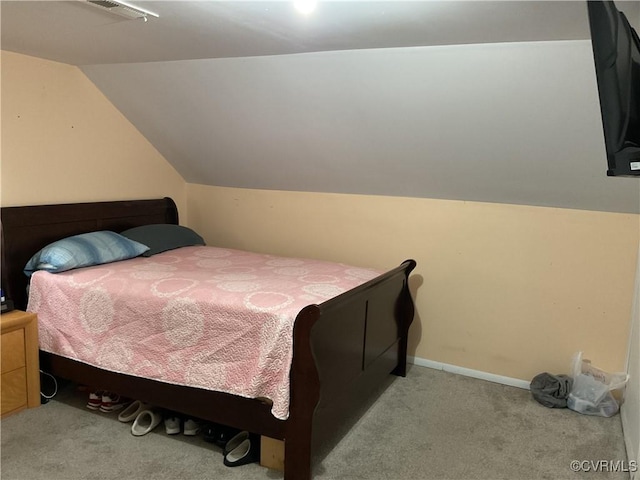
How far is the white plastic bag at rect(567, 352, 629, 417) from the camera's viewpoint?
9.52 feet

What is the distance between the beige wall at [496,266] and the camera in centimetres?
307

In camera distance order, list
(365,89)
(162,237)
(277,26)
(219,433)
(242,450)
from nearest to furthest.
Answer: (277,26)
(242,450)
(219,433)
(365,89)
(162,237)

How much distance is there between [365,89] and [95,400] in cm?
225

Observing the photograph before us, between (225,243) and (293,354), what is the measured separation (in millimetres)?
2322

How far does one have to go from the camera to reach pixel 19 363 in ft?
8.91

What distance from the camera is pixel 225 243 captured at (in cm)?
431

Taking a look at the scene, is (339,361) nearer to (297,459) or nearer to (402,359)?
(297,459)

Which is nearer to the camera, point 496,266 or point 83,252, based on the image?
point 83,252

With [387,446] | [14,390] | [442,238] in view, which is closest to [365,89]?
[442,238]

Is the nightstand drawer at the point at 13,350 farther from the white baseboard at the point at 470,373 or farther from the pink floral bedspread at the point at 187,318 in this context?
the white baseboard at the point at 470,373

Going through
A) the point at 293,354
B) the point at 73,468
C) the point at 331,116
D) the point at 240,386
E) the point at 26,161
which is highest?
the point at 331,116

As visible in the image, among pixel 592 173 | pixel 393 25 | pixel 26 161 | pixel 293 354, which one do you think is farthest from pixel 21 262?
pixel 592 173

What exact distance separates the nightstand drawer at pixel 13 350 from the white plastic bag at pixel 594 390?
10.0 feet

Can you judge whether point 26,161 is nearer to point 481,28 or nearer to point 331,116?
point 331,116
